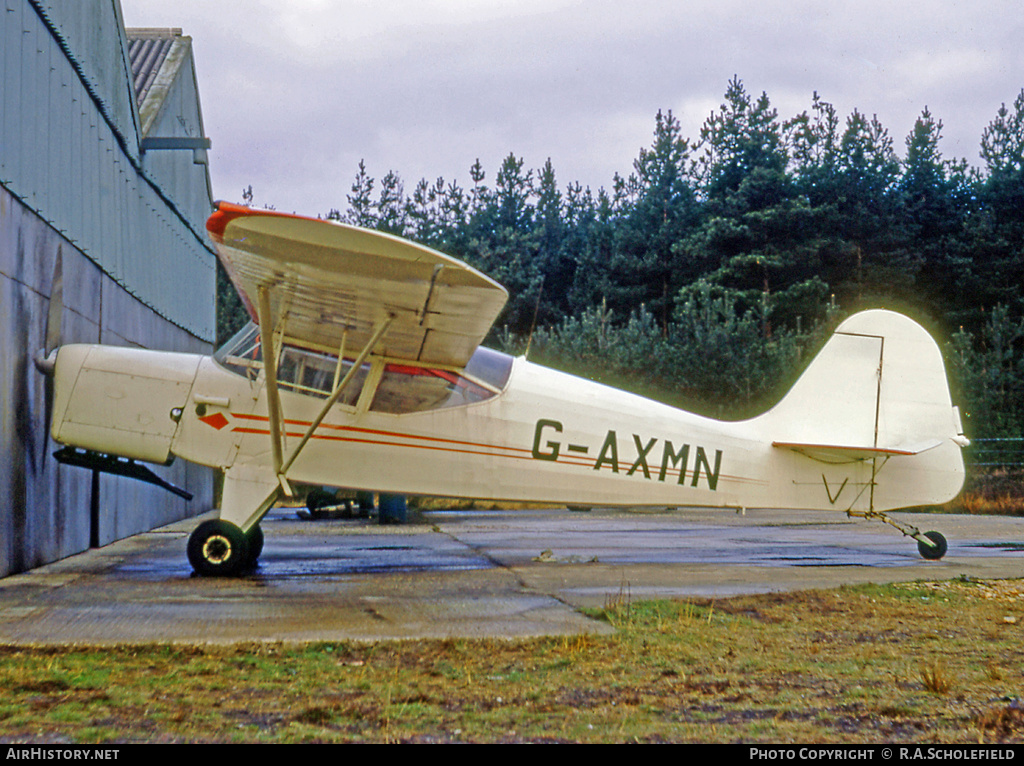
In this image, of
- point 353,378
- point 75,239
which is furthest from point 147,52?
point 353,378

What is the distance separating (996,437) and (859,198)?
1959 centimetres

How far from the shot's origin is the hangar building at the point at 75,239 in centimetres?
818

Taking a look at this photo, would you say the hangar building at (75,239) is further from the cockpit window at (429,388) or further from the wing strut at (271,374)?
the cockpit window at (429,388)

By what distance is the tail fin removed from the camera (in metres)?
9.45

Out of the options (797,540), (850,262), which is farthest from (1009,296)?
(797,540)

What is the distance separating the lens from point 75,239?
1027 cm

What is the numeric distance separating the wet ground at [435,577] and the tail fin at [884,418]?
89 cm

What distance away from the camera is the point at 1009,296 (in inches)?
1497

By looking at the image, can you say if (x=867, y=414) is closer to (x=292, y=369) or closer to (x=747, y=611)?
(x=747, y=611)

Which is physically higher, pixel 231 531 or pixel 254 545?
pixel 231 531

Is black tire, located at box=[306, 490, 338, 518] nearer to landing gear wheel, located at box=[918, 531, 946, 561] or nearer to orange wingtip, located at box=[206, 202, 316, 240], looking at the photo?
landing gear wheel, located at box=[918, 531, 946, 561]

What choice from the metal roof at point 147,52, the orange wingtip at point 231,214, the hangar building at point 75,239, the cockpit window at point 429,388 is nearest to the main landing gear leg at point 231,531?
the cockpit window at point 429,388

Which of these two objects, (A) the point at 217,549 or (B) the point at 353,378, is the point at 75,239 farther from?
(A) the point at 217,549

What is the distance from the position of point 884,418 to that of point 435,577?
4.90 metres
